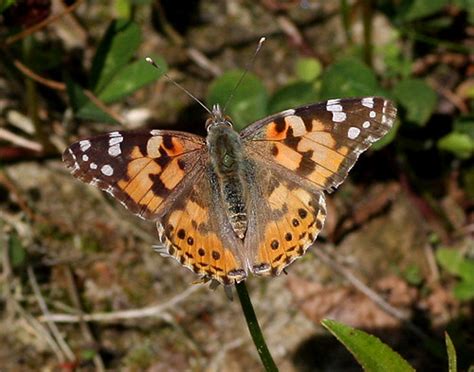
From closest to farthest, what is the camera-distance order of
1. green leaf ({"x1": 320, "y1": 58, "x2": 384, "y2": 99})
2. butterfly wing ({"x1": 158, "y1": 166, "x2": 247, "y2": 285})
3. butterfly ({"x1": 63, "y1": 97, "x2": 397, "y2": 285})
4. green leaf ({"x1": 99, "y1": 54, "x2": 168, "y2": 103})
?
butterfly wing ({"x1": 158, "y1": 166, "x2": 247, "y2": 285}), butterfly ({"x1": 63, "y1": 97, "x2": 397, "y2": 285}), green leaf ({"x1": 99, "y1": 54, "x2": 168, "y2": 103}), green leaf ({"x1": 320, "y1": 58, "x2": 384, "y2": 99})

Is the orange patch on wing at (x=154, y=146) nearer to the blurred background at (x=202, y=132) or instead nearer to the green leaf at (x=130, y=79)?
the blurred background at (x=202, y=132)

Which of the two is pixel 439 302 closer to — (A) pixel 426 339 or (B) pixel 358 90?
(A) pixel 426 339

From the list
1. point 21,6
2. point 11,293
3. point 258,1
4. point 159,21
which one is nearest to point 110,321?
point 11,293

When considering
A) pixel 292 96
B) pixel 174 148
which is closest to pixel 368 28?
pixel 292 96

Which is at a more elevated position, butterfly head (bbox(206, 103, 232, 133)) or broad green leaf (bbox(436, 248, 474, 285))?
butterfly head (bbox(206, 103, 232, 133))

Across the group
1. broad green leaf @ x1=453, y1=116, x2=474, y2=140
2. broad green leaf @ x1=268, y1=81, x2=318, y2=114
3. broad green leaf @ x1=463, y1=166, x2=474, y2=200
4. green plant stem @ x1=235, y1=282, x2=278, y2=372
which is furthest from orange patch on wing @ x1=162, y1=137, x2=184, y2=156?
broad green leaf @ x1=463, y1=166, x2=474, y2=200

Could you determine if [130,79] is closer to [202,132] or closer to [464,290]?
[202,132]

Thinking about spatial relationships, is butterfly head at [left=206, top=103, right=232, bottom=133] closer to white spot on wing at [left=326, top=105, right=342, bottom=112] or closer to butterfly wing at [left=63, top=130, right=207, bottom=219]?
butterfly wing at [left=63, top=130, right=207, bottom=219]
